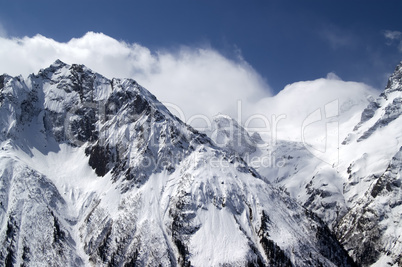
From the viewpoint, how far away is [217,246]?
181 m

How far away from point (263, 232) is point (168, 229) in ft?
137

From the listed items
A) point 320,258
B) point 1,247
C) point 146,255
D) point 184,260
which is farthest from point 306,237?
point 1,247

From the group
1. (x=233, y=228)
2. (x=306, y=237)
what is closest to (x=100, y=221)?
(x=233, y=228)

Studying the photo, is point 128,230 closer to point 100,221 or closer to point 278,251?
point 100,221

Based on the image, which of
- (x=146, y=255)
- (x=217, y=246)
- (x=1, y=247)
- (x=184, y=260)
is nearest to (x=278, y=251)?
(x=217, y=246)

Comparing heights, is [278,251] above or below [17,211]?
below

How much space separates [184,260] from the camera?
581 ft

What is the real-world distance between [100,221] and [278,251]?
8146 cm

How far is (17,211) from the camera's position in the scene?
646 ft

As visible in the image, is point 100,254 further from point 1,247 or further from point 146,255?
point 1,247

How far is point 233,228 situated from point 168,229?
28826 millimetres

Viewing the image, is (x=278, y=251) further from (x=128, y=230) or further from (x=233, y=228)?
(x=128, y=230)

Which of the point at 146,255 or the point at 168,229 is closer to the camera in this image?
the point at 146,255

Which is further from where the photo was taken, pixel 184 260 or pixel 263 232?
pixel 263 232
